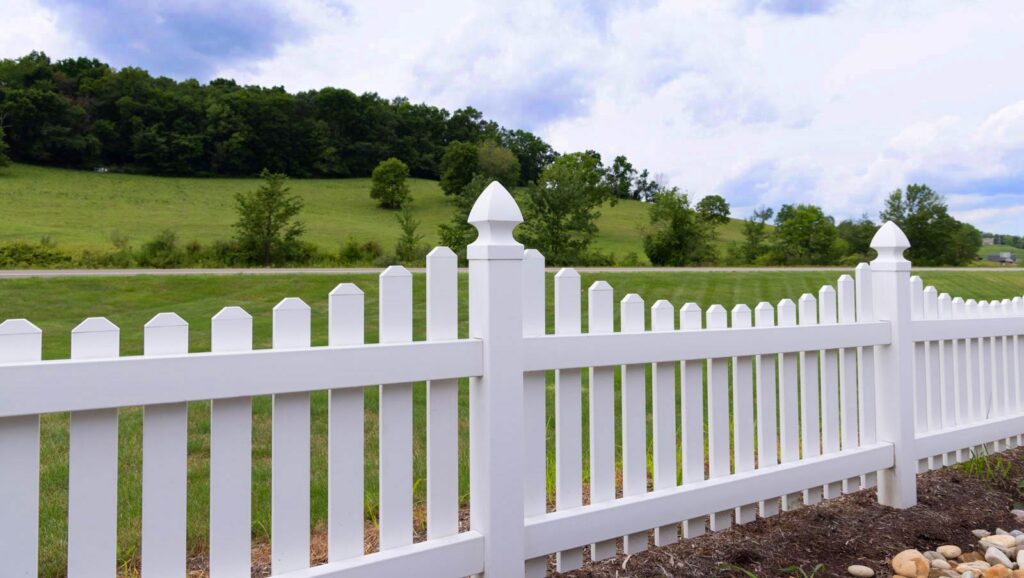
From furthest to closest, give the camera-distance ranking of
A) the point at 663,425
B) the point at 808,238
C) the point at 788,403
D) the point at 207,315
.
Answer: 1. the point at 808,238
2. the point at 207,315
3. the point at 788,403
4. the point at 663,425

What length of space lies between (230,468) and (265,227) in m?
18.4

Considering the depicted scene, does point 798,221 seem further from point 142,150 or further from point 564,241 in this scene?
point 142,150

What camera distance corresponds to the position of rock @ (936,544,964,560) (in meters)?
3.02

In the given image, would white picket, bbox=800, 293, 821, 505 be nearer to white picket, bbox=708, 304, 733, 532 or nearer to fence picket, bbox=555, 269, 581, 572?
white picket, bbox=708, 304, 733, 532

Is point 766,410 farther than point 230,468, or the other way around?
point 766,410

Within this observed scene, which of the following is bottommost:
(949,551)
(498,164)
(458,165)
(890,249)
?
(949,551)

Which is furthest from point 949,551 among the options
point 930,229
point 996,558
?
point 930,229

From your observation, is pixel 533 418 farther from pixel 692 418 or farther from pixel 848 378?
pixel 848 378

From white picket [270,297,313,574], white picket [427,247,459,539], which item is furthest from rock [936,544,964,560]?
white picket [270,297,313,574]

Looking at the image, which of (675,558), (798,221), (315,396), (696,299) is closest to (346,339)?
(675,558)

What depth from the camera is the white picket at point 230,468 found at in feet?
6.47

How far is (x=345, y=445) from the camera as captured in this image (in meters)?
2.19

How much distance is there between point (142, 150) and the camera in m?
47.9

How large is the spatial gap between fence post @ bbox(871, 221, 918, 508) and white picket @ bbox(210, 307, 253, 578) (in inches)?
130
